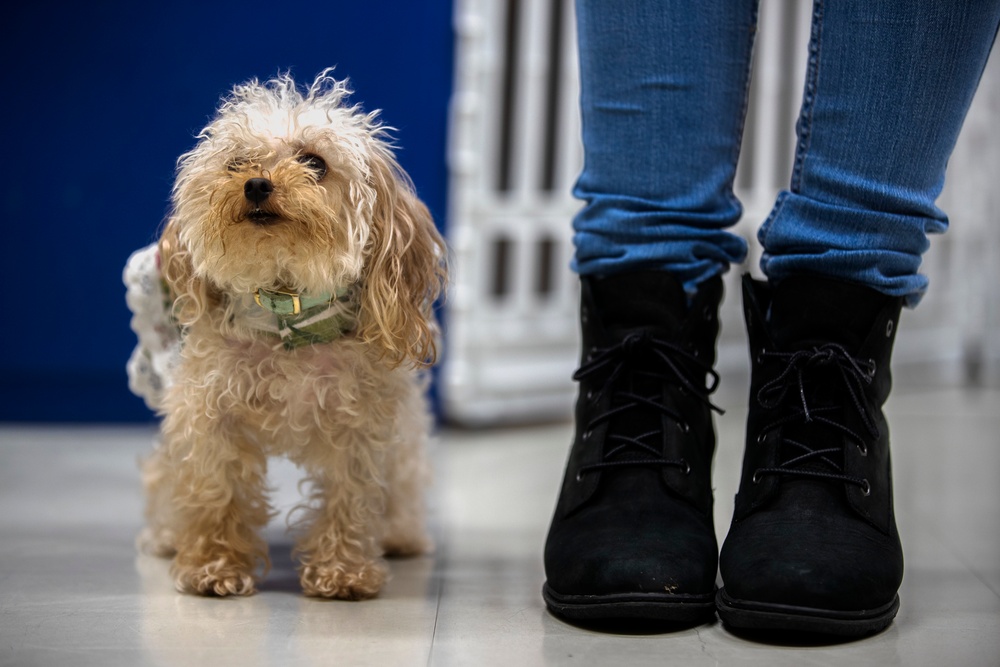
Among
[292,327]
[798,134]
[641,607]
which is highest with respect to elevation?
[798,134]

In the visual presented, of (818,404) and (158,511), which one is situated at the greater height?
(818,404)

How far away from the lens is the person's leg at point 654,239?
46.2 inches

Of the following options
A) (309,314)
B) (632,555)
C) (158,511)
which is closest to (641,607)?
(632,555)

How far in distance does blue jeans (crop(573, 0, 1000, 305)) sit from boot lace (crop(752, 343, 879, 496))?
0.09 metres

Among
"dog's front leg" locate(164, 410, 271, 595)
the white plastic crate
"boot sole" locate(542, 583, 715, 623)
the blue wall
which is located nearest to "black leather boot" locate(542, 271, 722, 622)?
"boot sole" locate(542, 583, 715, 623)

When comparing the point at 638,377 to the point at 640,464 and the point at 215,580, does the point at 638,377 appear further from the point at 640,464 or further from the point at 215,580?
the point at 215,580

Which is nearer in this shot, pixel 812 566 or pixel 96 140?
pixel 812 566

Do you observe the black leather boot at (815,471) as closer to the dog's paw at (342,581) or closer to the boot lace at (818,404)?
the boot lace at (818,404)

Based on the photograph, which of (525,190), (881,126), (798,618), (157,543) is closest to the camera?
(798,618)

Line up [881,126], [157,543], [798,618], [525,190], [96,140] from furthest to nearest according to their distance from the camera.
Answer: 1. [525,190]
2. [96,140]
3. [157,543]
4. [881,126]
5. [798,618]

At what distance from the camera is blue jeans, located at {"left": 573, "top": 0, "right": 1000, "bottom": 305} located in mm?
1080

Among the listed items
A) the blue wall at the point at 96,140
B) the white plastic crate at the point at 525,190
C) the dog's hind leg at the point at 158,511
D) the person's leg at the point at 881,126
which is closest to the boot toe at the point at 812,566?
the person's leg at the point at 881,126

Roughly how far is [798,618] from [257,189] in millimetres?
723

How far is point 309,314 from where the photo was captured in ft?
3.93
